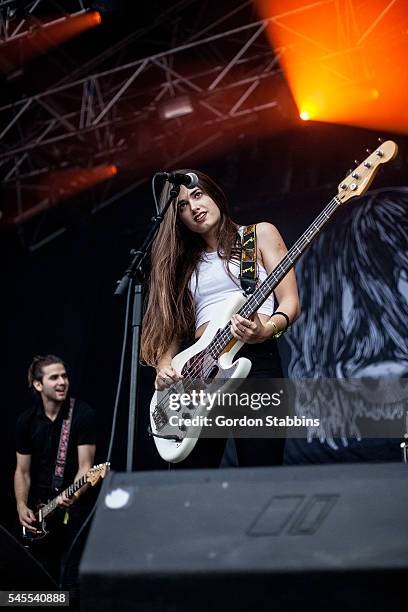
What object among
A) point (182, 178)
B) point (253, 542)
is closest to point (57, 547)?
point (182, 178)

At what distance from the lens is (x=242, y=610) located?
138cm

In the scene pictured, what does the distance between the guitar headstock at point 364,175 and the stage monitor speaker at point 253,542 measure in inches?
54.0

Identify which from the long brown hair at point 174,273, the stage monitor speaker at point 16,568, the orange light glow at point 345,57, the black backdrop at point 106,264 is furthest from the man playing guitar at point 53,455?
the orange light glow at point 345,57

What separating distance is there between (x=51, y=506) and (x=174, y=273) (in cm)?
223

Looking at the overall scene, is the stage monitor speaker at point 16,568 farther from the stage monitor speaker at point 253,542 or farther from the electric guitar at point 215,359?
the stage monitor speaker at point 253,542

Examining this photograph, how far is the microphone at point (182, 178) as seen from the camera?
263 cm

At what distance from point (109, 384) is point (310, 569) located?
497cm

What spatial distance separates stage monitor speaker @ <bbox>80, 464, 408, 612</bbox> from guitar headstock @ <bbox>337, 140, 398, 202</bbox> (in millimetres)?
1372

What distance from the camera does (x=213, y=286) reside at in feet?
8.95

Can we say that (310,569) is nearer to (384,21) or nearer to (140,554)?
(140,554)

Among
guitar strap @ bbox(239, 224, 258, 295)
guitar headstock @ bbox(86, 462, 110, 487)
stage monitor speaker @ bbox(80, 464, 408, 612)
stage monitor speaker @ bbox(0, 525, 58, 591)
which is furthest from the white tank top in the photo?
guitar headstock @ bbox(86, 462, 110, 487)

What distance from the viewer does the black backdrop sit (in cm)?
579

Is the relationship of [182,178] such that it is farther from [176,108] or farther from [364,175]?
[176,108]

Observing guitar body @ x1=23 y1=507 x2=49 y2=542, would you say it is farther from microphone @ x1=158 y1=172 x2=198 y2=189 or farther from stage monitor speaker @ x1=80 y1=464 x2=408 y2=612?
stage monitor speaker @ x1=80 y1=464 x2=408 y2=612
